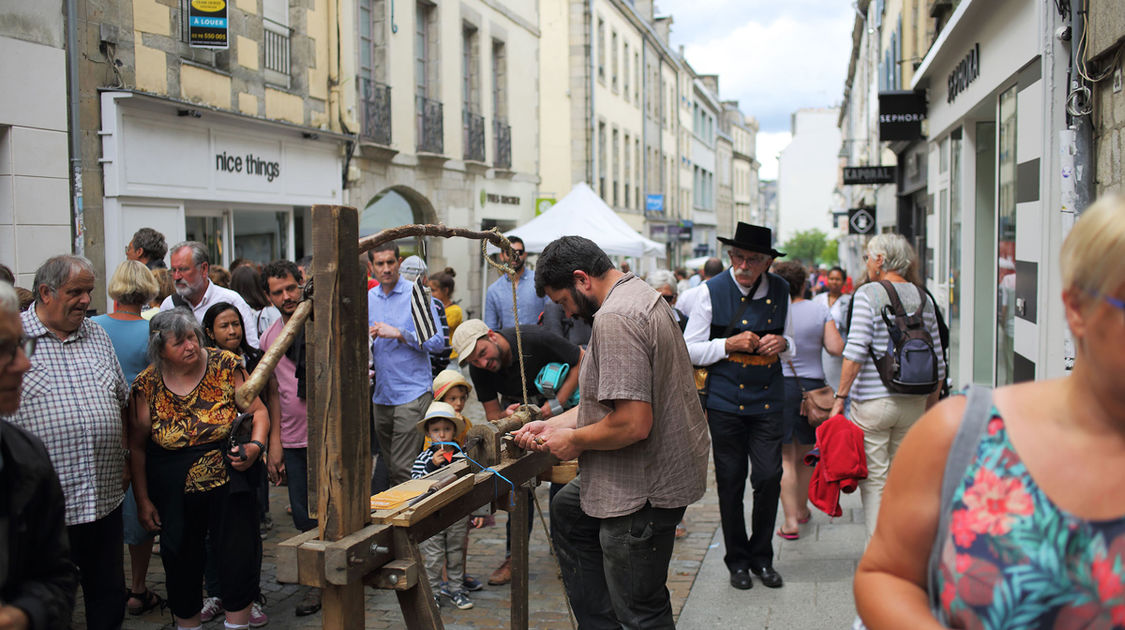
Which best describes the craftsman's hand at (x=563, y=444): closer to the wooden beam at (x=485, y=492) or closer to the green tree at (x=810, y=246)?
the wooden beam at (x=485, y=492)

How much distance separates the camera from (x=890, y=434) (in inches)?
208

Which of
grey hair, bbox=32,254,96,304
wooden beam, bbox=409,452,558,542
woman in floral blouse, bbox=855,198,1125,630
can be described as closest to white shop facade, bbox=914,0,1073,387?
wooden beam, bbox=409,452,558,542

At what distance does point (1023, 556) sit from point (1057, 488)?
129 mm

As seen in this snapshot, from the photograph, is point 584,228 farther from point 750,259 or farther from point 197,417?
point 197,417

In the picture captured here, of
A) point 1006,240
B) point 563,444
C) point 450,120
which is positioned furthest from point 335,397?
point 450,120

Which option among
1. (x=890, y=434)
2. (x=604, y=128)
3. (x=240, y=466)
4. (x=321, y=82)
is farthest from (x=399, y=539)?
(x=604, y=128)

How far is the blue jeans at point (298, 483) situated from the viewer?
18.4 feet

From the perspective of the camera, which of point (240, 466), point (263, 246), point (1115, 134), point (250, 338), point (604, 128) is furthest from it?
point (604, 128)

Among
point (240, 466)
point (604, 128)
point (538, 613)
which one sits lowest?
point (538, 613)

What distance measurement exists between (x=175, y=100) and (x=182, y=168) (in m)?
0.87

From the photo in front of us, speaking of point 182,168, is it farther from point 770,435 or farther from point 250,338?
point 770,435

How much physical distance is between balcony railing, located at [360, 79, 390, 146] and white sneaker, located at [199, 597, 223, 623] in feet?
36.0

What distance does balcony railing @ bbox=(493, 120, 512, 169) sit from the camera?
21.4m

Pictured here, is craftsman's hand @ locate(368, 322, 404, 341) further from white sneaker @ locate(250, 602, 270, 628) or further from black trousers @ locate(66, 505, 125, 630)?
black trousers @ locate(66, 505, 125, 630)
